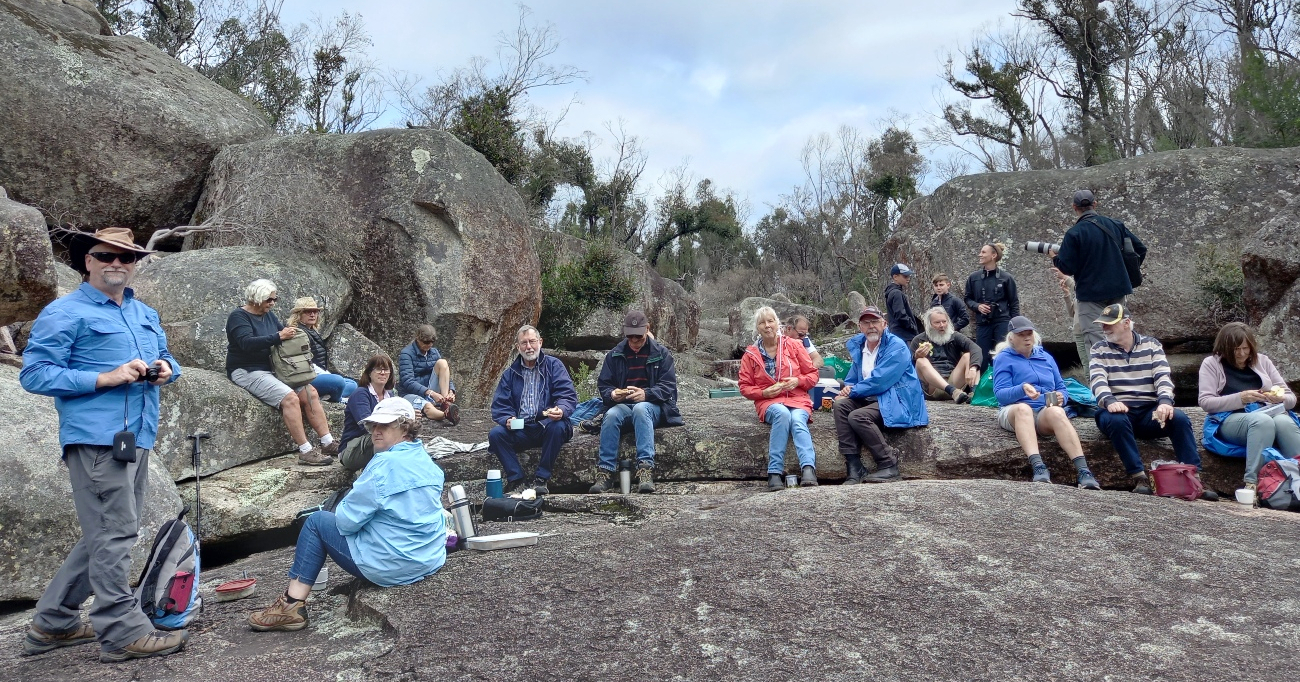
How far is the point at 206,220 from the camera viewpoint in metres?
11.6

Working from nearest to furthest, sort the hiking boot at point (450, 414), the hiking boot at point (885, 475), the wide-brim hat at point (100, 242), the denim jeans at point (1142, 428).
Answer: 1. the wide-brim hat at point (100, 242)
2. the denim jeans at point (1142, 428)
3. the hiking boot at point (885, 475)
4. the hiking boot at point (450, 414)

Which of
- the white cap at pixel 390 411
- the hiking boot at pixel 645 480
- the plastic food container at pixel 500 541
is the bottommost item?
the plastic food container at pixel 500 541

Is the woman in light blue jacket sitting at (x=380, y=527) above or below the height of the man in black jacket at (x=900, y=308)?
below

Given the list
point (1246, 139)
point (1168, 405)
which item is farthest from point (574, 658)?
point (1246, 139)

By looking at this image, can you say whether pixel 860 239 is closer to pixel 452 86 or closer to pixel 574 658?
pixel 452 86

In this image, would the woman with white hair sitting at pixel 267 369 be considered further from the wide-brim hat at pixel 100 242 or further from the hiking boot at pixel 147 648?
the hiking boot at pixel 147 648

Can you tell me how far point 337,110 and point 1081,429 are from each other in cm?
2033

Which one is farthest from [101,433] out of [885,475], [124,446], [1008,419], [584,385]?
[584,385]

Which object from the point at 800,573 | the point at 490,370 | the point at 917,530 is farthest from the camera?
the point at 490,370

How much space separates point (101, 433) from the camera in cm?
403

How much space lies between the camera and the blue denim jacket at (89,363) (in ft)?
13.1

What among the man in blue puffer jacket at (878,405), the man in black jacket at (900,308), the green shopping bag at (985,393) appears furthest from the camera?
the man in black jacket at (900,308)

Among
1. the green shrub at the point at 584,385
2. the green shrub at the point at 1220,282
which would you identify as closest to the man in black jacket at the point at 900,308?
the green shrub at the point at 1220,282

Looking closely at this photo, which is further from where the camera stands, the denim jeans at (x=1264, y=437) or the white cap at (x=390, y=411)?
the denim jeans at (x=1264, y=437)
